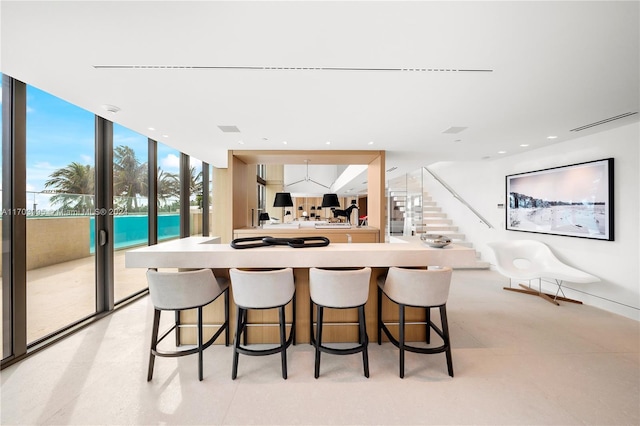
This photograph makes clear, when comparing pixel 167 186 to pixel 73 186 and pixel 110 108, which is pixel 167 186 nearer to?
pixel 73 186

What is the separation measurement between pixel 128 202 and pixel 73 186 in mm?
894

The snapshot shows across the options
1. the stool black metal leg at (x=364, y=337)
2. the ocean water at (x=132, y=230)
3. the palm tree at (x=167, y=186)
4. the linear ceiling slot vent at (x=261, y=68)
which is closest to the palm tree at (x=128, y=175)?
the ocean water at (x=132, y=230)

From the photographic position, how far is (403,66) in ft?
6.42

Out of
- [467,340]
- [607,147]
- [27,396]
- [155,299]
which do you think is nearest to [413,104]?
[467,340]

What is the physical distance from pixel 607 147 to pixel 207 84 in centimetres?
523

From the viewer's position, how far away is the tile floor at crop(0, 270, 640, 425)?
180 cm

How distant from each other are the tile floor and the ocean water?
1.25 m

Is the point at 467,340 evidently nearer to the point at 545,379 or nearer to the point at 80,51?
the point at 545,379

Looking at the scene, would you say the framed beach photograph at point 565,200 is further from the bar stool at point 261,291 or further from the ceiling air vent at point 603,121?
the bar stool at point 261,291

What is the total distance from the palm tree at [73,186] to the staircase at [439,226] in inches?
A: 261

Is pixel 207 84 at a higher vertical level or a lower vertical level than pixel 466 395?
higher

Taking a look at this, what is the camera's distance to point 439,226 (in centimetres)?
702

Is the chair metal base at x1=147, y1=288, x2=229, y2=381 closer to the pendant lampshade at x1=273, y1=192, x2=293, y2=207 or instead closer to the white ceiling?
the white ceiling

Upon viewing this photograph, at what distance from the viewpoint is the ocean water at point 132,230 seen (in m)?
3.66
